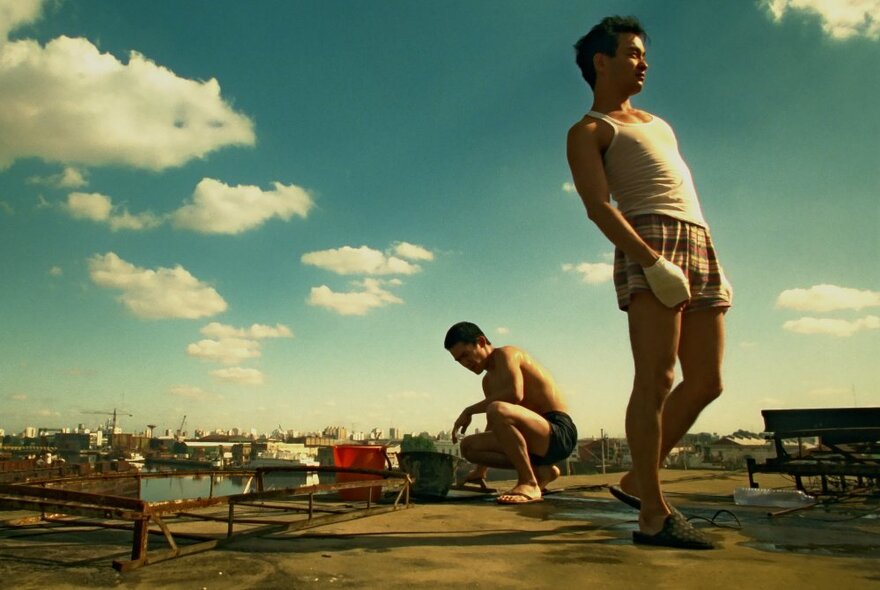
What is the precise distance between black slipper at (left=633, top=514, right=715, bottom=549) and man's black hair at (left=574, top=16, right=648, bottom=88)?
2331 mm

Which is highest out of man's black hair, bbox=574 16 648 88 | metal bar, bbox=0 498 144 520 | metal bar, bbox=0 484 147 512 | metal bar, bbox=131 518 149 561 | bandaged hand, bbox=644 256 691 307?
man's black hair, bbox=574 16 648 88

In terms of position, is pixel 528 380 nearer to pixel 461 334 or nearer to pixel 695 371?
pixel 461 334

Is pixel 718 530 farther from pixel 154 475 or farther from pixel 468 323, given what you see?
pixel 154 475

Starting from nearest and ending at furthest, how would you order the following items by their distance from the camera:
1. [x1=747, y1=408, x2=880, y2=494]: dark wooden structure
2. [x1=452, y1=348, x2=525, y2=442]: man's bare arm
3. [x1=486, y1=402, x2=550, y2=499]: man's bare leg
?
[x1=486, y1=402, x2=550, y2=499]: man's bare leg, [x1=452, y1=348, x2=525, y2=442]: man's bare arm, [x1=747, y1=408, x2=880, y2=494]: dark wooden structure

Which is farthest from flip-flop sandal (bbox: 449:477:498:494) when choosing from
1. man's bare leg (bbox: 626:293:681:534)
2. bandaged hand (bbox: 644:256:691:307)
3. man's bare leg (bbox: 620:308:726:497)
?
bandaged hand (bbox: 644:256:691:307)

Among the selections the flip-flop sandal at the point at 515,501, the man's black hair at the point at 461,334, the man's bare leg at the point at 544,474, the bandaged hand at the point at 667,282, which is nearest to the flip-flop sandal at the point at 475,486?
the man's bare leg at the point at 544,474

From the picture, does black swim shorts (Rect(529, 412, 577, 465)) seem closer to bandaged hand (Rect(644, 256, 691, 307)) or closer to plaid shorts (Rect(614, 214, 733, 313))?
plaid shorts (Rect(614, 214, 733, 313))

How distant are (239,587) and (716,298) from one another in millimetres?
2438

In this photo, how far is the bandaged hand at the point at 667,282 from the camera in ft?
8.14

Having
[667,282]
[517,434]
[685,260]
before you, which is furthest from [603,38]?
[517,434]

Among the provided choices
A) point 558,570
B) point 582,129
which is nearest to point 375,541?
point 558,570

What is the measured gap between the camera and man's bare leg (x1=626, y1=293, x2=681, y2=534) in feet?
8.25

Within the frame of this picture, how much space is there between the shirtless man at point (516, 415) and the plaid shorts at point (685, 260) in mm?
1894

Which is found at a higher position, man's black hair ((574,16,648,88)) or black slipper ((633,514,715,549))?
man's black hair ((574,16,648,88))
